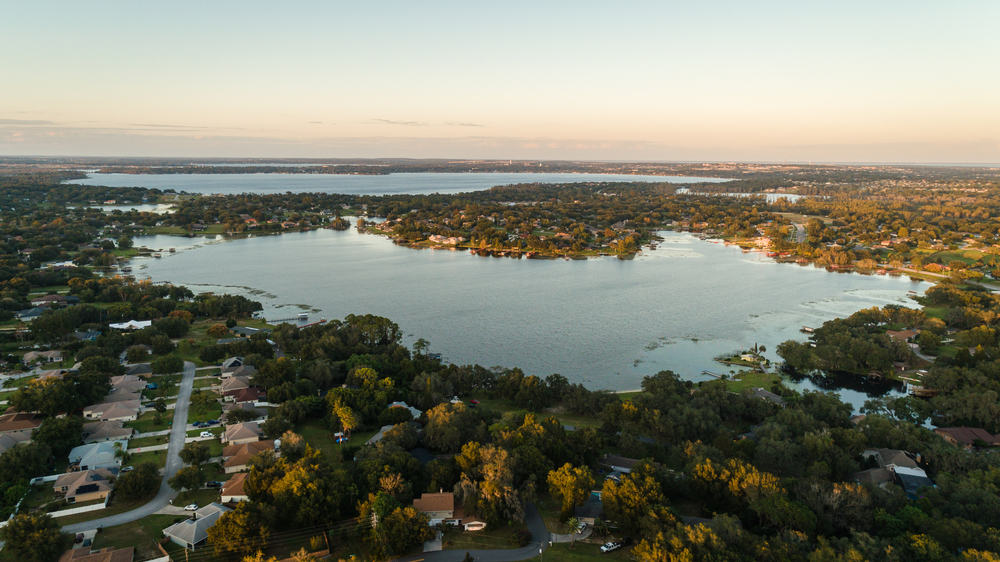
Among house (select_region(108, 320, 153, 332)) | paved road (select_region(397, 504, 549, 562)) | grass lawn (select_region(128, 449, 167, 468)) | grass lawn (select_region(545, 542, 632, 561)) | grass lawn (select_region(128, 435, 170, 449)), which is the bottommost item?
grass lawn (select_region(545, 542, 632, 561))

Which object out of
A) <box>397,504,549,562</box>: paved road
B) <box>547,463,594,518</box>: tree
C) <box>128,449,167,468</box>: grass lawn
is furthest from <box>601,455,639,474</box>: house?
<box>128,449,167,468</box>: grass lawn

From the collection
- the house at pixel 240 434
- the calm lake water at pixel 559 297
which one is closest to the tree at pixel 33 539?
the house at pixel 240 434

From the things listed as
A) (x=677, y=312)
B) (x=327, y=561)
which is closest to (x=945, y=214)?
(x=677, y=312)

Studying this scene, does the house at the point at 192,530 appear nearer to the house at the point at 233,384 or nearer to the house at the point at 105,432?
the house at the point at 105,432

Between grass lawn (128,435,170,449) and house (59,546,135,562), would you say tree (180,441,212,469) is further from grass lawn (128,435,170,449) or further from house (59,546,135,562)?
house (59,546,135,562)

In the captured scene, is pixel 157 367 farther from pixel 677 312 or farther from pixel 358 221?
pixel 358 221

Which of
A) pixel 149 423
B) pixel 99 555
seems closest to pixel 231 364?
pixel 149 423

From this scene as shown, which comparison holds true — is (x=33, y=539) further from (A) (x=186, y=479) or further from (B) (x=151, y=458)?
(B) (x=151, y=458)
